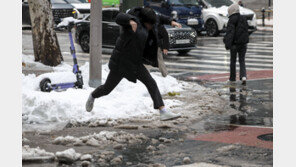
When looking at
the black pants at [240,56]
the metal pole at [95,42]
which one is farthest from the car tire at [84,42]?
the metal pole at [95,42]

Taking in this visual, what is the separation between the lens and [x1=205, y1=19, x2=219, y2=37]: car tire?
2793 cm

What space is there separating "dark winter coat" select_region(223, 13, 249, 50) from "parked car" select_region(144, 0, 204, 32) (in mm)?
10954

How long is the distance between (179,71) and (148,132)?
8323 millimetres

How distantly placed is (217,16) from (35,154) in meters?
22.0

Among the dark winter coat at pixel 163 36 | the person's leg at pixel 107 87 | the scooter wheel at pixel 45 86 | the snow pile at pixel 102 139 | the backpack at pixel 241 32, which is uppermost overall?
the dark winter coat at pixel 163 36

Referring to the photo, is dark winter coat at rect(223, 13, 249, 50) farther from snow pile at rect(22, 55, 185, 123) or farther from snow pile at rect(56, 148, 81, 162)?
snow pile at rect(56, 148, 81, 162)

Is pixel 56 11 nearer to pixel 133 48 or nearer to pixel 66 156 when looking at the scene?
pixel 133 48

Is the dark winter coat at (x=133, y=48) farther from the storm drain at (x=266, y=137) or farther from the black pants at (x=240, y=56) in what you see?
the black pants at (x=240, y=56)

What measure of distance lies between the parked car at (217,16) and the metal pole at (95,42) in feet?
56.3

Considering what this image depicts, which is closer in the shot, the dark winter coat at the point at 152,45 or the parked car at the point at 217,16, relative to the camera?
the dark winter coat at the point at 152,45

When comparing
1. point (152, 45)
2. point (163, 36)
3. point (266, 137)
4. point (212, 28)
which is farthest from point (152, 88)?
point (212, 28)

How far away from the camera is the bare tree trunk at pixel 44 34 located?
1379 centimetres

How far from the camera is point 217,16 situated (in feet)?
90.5

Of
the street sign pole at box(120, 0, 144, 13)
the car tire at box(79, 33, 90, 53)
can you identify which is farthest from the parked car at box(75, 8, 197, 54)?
the street sign pole at box(120, 0, 144, 13)
